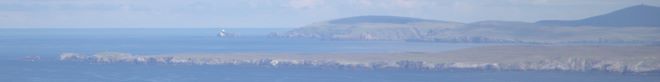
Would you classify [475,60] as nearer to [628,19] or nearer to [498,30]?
[628,19]

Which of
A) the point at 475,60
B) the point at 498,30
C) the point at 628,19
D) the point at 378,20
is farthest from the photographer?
the point at 378,20

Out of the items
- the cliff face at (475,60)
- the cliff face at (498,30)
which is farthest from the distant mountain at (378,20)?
the cliff face at (475,60)

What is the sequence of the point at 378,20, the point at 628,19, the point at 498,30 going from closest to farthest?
the point at 628,19, the point at 498,30, the point at 378,20

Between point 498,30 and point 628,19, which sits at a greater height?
point 628,19

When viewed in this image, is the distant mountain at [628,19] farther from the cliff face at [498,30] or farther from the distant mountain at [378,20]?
the distant mountain at [378,20]

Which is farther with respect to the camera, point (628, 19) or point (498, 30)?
point (498, 30)

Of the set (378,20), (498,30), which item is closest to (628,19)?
(498,30)
